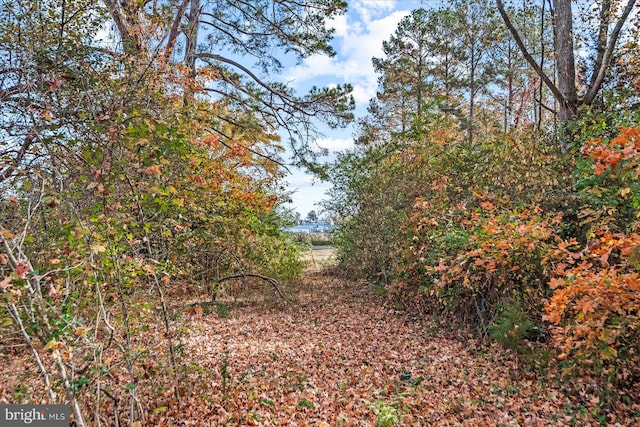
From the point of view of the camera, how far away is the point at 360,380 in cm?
377

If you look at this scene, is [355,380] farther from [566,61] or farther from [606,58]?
[566,61]

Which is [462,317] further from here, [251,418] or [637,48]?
[637,48]

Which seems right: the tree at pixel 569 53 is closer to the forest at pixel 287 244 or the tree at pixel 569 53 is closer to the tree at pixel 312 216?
the forest at pixel 287 244

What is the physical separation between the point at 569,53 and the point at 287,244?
6.68 metres

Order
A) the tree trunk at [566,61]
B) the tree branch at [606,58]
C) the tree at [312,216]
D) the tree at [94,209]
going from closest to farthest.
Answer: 1. the tree at [94,209]
2. the tree branch at [606,58]
3. the tree trunk at [566,61]
4. the tree at [312,216]

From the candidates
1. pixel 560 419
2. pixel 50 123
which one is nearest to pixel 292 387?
pixel 560 419

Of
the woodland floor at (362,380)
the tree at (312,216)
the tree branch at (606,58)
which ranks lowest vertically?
the woodland floor at (362,380)

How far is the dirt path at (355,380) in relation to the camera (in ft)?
10.0

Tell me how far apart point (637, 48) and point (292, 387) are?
6.21 meters

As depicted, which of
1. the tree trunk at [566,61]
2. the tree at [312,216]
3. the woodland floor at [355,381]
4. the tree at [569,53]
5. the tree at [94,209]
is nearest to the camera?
the tree at [94,209]

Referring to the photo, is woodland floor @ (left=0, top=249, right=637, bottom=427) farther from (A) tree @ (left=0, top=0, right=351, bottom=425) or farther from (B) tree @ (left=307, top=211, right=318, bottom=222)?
(B) tree @ (left=307, top=211, right=318, bottom=222)

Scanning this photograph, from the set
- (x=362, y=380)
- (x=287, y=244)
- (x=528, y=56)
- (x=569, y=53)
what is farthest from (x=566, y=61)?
(x=287, y=244)

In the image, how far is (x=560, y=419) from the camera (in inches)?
116

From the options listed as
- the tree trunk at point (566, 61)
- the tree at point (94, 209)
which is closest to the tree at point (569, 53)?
the tree trunk at point (566, 61)
